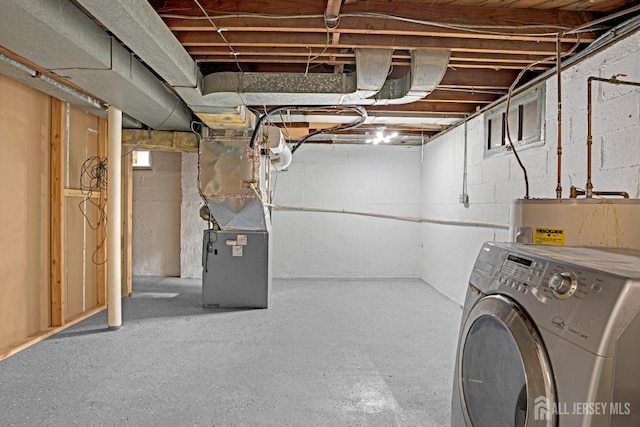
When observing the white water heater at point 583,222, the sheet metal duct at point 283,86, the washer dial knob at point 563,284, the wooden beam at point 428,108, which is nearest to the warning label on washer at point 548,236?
the white water heater at point 583,222

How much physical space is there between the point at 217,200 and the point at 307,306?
4.77 ft

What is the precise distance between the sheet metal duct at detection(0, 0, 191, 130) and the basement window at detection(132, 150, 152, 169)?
2.25 m

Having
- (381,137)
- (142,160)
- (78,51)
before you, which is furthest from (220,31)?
(142,160)

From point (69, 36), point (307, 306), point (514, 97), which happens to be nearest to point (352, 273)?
point (307, 306)

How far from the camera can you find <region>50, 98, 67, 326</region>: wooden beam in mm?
3141

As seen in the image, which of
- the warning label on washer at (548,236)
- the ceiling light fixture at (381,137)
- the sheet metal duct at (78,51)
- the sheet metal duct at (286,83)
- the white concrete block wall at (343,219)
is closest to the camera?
the warning label on washer at (548,236)

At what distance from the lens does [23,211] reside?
286cm

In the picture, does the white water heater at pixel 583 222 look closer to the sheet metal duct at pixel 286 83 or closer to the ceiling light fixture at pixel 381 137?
the sheet metal duct at pixel 286 83

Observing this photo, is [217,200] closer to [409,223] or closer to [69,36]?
[69,36]

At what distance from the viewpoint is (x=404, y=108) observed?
12.4 ft

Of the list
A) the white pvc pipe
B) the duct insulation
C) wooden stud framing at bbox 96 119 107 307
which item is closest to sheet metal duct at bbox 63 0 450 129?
the duct insulation

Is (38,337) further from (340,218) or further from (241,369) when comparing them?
(340,218)

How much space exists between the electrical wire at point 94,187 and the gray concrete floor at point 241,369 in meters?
0.92

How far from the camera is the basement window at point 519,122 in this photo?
273 centimetres
